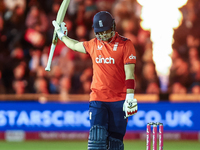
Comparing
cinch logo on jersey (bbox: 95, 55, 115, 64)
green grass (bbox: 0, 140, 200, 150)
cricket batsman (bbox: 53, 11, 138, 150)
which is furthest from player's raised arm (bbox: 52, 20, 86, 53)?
green grass (bbox: 0, 140, 200, 150)

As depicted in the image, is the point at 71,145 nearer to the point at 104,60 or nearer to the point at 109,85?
the point at 109,85

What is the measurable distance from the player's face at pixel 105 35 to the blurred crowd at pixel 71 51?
19.0 ft

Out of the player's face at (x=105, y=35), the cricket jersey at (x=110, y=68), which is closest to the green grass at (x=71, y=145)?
the cricket jersey at (x=110, y=68)

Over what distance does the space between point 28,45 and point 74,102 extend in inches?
106

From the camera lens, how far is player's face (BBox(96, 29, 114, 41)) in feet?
22.3

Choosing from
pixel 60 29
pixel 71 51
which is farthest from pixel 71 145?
pixel 60 29

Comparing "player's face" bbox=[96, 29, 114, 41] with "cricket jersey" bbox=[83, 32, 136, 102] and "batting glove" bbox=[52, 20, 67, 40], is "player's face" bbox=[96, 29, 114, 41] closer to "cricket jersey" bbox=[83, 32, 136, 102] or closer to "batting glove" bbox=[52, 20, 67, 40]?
"cricket jersey" bbox=[83, 32, 136, 102]

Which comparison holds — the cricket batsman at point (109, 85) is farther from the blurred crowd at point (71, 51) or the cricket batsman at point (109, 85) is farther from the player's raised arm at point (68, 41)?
the blurred crowd at point (71, 51)

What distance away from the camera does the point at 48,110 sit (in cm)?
1238

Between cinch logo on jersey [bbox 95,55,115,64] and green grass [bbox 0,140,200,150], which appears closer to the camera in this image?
cinch logo on jersey [bbox 95,55,115,64]

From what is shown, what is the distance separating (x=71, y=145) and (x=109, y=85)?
525 centimetres

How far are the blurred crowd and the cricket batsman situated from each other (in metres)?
5.62

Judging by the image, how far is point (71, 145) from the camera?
38.8ft

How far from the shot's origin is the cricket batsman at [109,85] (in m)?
6.73
